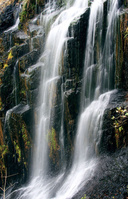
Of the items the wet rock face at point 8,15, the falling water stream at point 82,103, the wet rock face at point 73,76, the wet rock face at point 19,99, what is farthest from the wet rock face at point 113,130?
the wet rock face at point 8,15

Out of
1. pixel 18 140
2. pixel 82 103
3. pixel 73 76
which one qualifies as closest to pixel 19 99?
pixel 18 140

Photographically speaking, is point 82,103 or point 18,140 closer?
point 82,103

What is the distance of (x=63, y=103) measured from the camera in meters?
8.97

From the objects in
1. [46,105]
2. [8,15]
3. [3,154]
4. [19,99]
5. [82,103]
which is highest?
[8,15]

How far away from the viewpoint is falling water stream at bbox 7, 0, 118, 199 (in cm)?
781

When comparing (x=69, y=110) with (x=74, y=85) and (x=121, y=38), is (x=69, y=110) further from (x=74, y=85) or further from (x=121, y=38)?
(x=121, y=38)

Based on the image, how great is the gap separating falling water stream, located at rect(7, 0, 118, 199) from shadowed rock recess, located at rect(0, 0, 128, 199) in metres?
0.19

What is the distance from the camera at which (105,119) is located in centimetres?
730

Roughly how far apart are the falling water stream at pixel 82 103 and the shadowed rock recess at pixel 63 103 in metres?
0.19

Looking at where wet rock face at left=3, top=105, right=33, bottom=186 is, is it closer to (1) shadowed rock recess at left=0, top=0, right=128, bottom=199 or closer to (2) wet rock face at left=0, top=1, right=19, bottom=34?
(1) shadowed rock recess at left=0, top=0, right=128, bottom=199

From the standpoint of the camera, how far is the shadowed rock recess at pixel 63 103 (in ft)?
→ 21.2

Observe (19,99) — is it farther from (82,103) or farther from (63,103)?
(82,103)

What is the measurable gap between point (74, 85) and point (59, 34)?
10.1 ft

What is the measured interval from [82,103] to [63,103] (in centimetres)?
101
